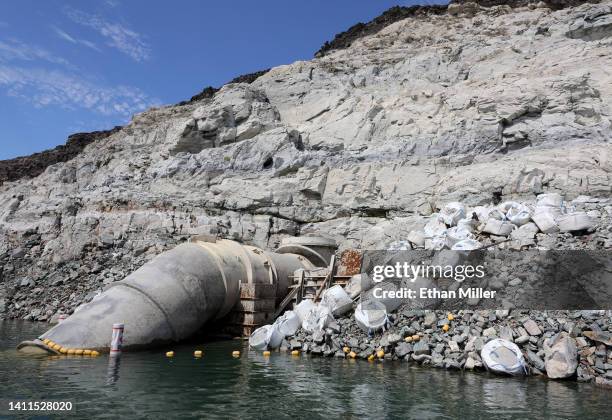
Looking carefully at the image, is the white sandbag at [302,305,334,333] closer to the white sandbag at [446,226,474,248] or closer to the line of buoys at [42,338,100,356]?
the white sandbag at [446,226,474,248]

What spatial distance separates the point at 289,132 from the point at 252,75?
14618 mm

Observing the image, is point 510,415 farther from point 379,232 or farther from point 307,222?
point 307,222

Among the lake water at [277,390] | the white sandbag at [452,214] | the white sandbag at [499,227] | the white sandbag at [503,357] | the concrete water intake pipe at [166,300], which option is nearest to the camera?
the lake water at [277,390]

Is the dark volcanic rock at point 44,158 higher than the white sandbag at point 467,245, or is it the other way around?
the dark volcanic rock at point 44,158

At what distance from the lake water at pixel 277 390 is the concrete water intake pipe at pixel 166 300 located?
590 mm

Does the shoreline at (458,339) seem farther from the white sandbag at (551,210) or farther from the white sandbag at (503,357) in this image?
the white sandbag at (551,210)

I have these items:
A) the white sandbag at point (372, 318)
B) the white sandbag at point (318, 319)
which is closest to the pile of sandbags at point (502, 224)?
the white sandbag at point (372, 318)

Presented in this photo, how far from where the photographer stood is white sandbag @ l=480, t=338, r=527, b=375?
25.7ft

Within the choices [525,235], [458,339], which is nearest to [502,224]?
[525,235]

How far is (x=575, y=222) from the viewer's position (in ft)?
37.4

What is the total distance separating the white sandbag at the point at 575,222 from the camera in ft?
37.1

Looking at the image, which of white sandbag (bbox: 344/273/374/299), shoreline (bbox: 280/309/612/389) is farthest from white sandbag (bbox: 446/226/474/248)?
shoreline (bbox: 280/309/612/389)

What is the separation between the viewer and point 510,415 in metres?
5.65

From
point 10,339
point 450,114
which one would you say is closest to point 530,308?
point 10,339
